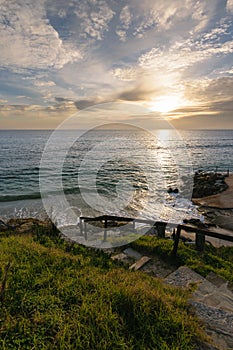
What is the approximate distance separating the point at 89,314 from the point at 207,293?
2856 mm

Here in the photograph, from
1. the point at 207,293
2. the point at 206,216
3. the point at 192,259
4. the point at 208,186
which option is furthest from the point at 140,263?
the point at 208,186

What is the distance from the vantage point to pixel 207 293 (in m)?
4.55

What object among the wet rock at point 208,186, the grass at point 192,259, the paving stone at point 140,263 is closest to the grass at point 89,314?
the paving stone at point 140,263

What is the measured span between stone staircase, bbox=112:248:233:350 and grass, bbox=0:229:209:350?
0.76ft

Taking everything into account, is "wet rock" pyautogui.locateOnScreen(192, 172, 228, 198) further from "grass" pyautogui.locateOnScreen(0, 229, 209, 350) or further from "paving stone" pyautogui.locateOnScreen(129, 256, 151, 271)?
"grass" pyautogui.locateOnScreen(0, 229, 209, 350)

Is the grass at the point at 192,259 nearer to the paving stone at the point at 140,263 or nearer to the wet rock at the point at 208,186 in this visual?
the paving stone at the point at 140,263

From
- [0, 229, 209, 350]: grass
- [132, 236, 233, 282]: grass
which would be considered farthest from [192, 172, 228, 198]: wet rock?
[0, 229, 209, 350]: grass

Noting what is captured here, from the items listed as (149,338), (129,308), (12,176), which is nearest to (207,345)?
(149,338)

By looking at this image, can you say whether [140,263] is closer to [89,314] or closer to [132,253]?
[132,253]

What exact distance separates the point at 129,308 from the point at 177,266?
11.6 ft

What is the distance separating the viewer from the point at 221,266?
6551 millimetres

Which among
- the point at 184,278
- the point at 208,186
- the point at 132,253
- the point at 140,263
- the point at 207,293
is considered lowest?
the point at 208,186

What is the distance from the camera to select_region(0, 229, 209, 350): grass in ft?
8.95

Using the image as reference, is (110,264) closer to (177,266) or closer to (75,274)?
(75,274)
